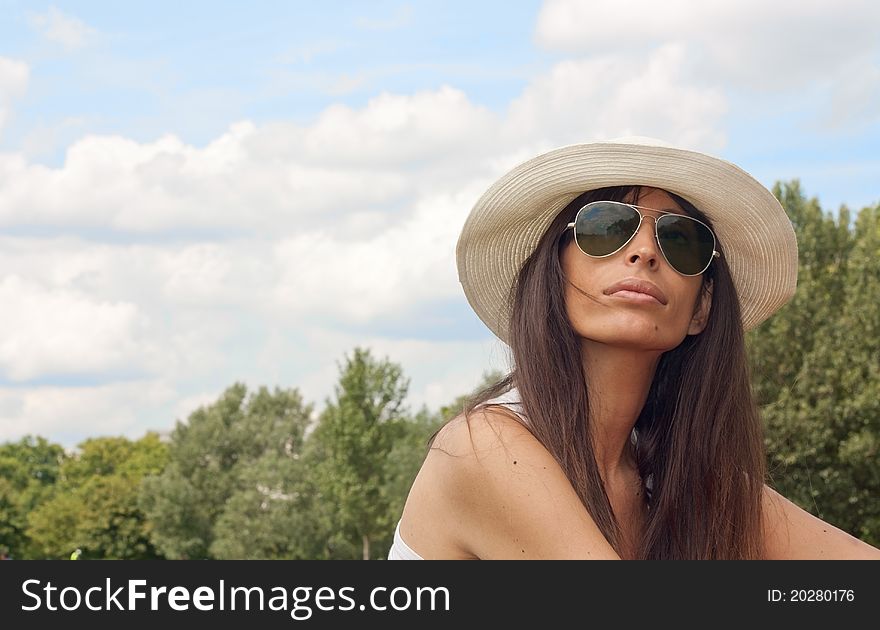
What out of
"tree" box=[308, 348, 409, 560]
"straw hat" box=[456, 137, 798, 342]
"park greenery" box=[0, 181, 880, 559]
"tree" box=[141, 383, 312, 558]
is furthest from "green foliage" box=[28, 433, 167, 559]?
"straw hat" box=[456, 137, 798, 342]

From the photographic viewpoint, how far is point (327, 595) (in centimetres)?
312

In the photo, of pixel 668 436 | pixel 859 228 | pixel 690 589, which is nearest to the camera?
pixel 690 589

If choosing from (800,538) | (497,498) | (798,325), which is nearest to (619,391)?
(497,498)

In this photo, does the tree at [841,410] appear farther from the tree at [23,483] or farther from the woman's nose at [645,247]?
the tree at [23,483]

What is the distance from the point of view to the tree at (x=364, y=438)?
5512cm

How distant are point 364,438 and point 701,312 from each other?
51.6 metres

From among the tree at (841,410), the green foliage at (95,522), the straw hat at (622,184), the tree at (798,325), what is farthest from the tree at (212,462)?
the straw hat at (622,184)

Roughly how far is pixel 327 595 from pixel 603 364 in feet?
3.78

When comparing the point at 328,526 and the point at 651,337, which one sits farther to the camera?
the point at 328,526

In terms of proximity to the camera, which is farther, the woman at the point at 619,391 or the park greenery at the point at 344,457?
the park greenery at the point at 344,457

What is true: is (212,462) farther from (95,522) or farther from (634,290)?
(634,290)

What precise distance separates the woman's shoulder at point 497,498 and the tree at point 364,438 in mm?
51835

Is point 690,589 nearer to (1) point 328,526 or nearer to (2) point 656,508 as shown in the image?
(2) point 656,508

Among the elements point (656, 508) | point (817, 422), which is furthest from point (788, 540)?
point (817, 422)
